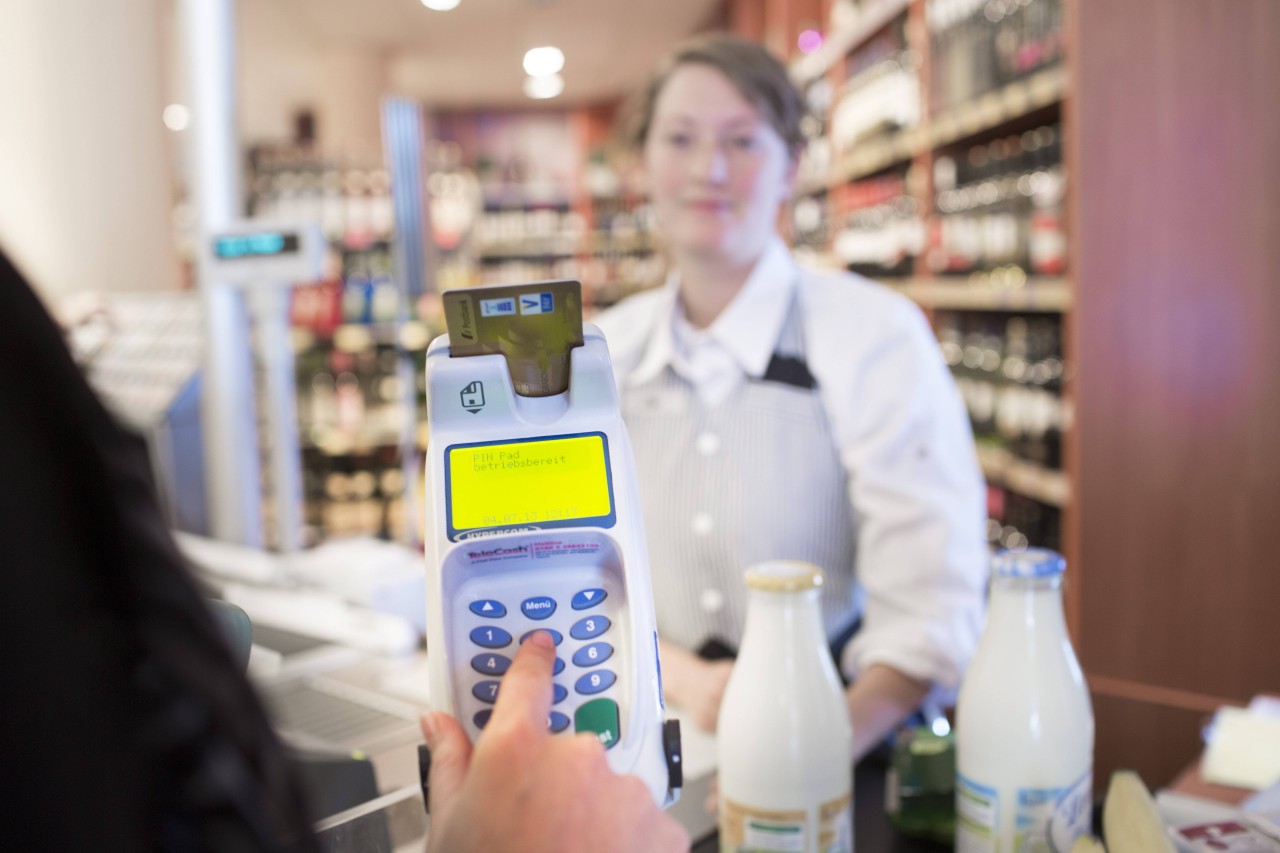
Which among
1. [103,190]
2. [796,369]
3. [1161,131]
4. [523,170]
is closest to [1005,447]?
[1161,131]

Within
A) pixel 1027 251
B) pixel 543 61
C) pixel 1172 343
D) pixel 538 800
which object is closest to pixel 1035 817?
pixel 538 800

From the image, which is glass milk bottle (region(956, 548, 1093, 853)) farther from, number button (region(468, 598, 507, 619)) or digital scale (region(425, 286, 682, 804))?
number button (region(468, 598, 507, 619))

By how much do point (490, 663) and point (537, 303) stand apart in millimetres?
233

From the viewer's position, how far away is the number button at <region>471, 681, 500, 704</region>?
639mm

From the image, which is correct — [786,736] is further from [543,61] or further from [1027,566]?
[543,61]

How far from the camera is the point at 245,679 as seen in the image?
11.2 inches

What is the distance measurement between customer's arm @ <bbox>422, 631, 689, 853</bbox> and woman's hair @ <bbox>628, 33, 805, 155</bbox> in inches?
53.9

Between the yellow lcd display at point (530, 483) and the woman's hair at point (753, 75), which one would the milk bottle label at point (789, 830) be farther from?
the woman's hair at point (753, 75)

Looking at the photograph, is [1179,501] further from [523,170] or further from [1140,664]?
[523,170]

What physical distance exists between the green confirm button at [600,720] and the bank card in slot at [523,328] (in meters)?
0.20

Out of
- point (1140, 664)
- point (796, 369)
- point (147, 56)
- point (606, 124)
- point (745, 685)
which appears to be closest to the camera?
point (745, 685)

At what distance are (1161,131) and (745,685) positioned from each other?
6.25ft

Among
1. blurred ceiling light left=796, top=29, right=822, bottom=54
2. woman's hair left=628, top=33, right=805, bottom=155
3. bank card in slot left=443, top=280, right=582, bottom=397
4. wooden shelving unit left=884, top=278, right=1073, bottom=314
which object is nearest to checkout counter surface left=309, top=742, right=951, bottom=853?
bank card in slot left=443, top=280, right=582, bottom=397

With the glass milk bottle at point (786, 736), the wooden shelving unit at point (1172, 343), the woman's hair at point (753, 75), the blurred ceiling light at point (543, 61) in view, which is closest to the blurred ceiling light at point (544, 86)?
the blurred ceiling light at point (543, 61)
